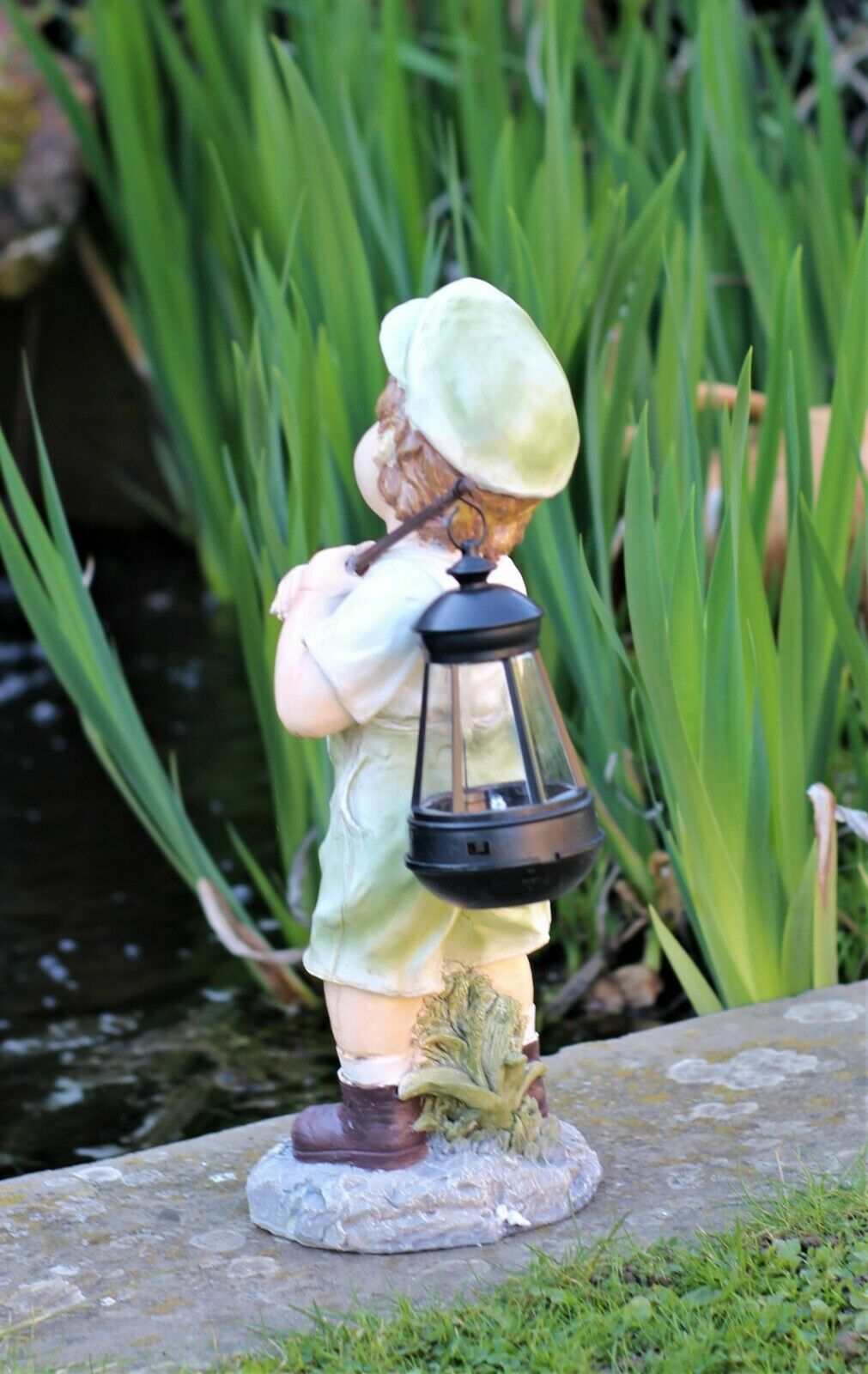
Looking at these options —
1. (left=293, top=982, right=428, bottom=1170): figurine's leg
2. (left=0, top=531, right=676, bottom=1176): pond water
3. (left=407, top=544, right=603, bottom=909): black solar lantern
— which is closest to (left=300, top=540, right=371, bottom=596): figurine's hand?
(left=407, top=544, right=603, bottom=909): black solar lantern

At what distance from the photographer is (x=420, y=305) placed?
1348 mm

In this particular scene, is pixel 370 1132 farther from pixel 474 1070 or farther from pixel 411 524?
pixel 411 524

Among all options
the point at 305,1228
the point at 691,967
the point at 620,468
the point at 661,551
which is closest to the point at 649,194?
the point at 620,468

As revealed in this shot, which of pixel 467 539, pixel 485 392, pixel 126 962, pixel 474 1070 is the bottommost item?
pixel 126 962

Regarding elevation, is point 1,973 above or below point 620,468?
below

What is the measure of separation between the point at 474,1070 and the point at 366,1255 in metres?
0.17

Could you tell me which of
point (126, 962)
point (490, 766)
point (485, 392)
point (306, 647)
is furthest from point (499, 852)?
point (126, 962)

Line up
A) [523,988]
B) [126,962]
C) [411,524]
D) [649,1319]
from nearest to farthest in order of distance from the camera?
[649,1319], [411,524], [523,988], [126,962]

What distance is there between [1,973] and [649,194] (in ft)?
5.03

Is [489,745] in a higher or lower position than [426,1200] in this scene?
higher

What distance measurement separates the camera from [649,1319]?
1219 millimetres

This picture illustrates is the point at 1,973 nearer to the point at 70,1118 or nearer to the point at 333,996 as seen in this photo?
the point at 70,1118

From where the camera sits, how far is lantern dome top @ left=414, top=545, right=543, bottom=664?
1.25 metres

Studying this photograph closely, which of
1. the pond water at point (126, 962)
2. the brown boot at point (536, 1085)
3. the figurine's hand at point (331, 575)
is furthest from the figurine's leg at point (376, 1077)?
the pond water at point (126, 962)
